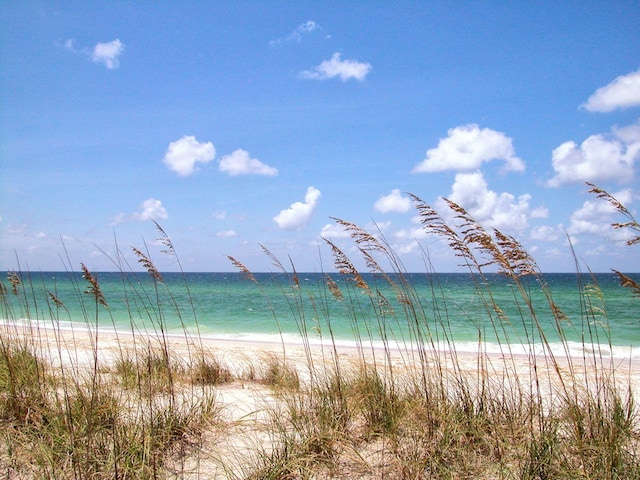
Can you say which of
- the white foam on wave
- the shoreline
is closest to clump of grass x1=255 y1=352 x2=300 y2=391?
the shoreline

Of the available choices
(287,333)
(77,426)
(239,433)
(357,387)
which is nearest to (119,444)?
(77,426)

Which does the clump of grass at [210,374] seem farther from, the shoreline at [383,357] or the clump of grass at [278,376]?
the clump of grass at [278,376]

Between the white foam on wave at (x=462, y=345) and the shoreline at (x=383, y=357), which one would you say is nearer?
the shoreline at (x=383, y=357)

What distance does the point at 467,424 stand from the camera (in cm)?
366

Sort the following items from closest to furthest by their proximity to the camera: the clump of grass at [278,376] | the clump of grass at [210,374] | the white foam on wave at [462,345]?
the clump of grass at [278,376]
the clump of grass at [210,374]
the white foam on wave at [462,345]

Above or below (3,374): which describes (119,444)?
below

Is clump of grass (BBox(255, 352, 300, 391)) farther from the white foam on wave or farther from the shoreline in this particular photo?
the white foam on wave

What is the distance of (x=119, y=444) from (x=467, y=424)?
2.51 metres

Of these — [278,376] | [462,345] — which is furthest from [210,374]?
[462,345]

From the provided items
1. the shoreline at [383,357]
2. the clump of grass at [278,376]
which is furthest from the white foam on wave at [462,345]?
the clump of grass at [278,376]

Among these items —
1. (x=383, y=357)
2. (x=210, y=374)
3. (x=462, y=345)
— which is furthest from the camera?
(x=462, y=345)

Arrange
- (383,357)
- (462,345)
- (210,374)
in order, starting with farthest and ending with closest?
(462,345), (383,357), (210,374)

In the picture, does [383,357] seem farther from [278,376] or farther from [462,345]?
[278,376]

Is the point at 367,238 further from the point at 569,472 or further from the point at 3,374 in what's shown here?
the point at 3,374
